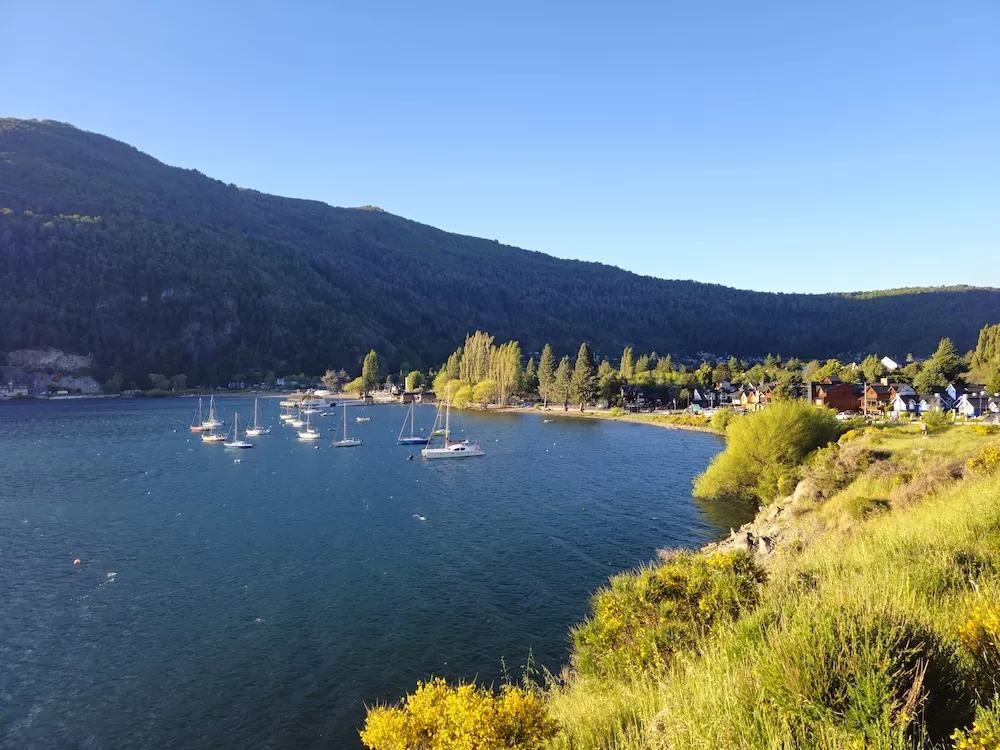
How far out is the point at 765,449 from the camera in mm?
41344

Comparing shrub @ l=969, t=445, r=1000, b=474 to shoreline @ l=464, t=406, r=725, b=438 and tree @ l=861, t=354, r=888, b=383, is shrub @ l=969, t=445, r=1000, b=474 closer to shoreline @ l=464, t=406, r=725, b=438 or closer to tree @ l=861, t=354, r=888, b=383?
shoreline @ l=464, t=406, r=725, b=438

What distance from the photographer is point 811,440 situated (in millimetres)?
41562

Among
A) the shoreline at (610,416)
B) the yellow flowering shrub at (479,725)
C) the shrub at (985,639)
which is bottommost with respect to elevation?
the shoreline at (610,416)

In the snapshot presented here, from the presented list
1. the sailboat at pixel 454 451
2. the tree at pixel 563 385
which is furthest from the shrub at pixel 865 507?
the tree at pixel 563 385

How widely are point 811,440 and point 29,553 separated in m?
49.1

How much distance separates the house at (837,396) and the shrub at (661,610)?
3240 inches

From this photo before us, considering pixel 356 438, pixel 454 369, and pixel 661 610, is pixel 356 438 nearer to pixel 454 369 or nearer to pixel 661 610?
pixel 454 369

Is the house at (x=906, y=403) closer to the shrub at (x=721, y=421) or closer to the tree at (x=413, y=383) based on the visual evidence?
the shrub at (x=721, y=421)

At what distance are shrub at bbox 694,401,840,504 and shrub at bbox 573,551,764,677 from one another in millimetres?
30445

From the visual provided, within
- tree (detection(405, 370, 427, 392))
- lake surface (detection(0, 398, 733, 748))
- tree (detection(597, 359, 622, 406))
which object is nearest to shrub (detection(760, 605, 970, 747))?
lake surface (detection(0, 398, 733, 748))

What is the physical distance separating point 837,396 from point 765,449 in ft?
178

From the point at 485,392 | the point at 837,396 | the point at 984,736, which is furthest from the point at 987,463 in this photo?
the point at 485,392

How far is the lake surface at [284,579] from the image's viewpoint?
18203mm

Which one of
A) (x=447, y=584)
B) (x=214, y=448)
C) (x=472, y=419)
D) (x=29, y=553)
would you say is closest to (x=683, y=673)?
(x=447, y=584)
